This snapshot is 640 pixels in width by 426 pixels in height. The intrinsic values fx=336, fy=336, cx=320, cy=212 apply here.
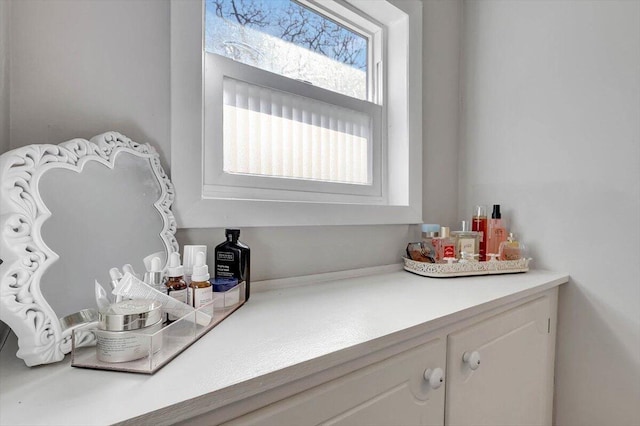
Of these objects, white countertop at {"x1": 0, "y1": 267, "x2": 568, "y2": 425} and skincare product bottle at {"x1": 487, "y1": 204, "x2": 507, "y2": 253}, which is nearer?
white countertop at {"x1": 0, "y1": 267, "x2": 568, "y2": 425}

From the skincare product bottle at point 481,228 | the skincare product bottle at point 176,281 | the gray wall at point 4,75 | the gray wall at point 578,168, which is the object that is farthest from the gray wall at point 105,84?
the gray wall at point 578,168

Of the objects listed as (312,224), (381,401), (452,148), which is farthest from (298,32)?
(381,401)

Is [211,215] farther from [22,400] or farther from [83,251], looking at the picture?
[22,400]

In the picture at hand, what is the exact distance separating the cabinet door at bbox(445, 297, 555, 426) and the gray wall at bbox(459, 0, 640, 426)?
0.15 m

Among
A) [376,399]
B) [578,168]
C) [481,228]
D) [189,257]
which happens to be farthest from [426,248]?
[189,257]

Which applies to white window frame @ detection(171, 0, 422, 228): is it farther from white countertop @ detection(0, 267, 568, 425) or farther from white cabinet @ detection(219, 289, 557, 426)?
white cabinet @ detection(219, 289, 557, 426)

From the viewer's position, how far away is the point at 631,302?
1.08m

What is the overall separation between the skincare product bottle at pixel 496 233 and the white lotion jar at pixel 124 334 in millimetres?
1201

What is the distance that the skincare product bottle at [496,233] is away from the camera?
129 cm

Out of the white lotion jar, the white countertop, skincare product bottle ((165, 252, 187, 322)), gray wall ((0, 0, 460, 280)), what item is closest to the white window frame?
gray wall ((0, 0, 460, 280))

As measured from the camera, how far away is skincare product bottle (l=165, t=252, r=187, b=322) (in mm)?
650

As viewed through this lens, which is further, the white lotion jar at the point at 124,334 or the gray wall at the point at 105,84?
the gray wall at the point at 105,84

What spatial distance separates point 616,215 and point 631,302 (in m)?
0.28

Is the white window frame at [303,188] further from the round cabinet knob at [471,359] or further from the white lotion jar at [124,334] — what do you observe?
the round cabinet knob at [471,359]
